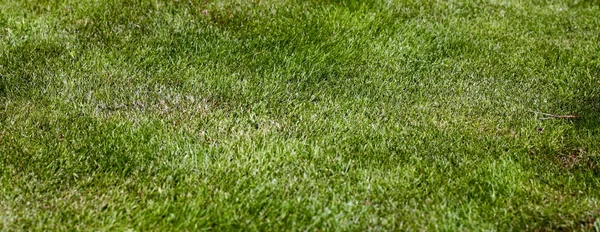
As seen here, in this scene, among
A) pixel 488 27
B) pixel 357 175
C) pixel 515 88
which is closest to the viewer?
pixel 357 175

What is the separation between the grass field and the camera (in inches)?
116

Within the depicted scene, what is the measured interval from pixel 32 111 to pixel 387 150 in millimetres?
2102

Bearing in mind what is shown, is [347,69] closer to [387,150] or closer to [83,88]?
[387,150]

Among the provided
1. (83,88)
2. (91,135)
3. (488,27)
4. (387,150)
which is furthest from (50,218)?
(488,27)

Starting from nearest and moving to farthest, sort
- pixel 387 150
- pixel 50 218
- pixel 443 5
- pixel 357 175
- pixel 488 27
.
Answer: pixel 50 218 → pixel 357 175 → pixel 387 150 → pixel 488 27 → pixel 443 5

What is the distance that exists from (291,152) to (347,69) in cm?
110

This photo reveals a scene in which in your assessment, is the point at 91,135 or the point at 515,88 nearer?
the point at 91,135

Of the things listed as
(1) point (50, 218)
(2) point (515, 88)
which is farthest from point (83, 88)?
(2) point (515, 88)

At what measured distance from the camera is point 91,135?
3.37 m

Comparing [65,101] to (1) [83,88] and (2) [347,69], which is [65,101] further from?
(2) [347,69]

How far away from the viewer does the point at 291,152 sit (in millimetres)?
3320

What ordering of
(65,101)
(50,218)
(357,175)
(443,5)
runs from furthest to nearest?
1. (443,5)
2. (65,101)
3. (357,175)
4. (50,218)

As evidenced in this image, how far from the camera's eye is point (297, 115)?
3.69 m

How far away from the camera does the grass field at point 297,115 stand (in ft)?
9.64
